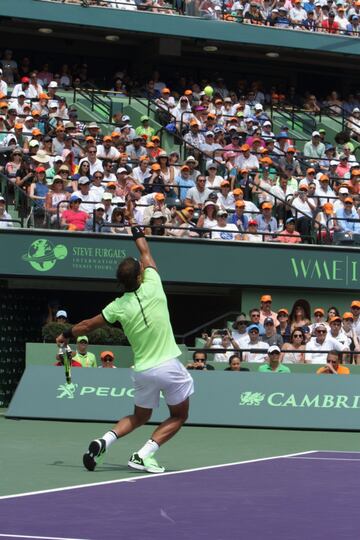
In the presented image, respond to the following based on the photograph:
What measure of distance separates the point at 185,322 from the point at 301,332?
5.99 m

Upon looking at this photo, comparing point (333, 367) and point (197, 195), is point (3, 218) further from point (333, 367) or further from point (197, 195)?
point (333, 367)

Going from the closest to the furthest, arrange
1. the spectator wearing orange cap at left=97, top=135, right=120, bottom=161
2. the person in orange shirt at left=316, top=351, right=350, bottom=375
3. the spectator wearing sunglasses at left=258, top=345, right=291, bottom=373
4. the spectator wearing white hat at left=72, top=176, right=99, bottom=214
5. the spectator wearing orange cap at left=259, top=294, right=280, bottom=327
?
the spectator wearing sunglasses at left=258, top=345, right=291, bottom=373 < the person in orange shirt at left=316, top=351, right=350, bottom=375 < the spectator wearing orange cap at left=259, top=294, right=280, bottom=327 < the spectator wearing white hat at left=72, top=176, right=99, bottom=214 < the spectator wearing orange cap at left=97, top=135, right=120, bottom=161

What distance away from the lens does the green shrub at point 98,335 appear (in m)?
21.4

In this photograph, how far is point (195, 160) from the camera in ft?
84.4

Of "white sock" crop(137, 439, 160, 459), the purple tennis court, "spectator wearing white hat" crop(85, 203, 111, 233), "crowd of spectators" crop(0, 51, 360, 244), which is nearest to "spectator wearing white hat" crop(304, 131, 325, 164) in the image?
"crowd of spectators" crop(0, 51, 360, 244)

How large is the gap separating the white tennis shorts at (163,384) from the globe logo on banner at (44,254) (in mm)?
11047

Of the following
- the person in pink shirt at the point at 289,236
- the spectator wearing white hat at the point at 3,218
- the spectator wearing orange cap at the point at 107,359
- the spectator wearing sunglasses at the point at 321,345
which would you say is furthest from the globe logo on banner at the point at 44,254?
the spectator wearing sunglasses at the point at 321,345

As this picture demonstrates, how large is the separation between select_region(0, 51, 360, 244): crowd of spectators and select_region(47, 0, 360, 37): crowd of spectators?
2370 millimetres

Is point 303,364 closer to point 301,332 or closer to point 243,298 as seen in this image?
point 301,332

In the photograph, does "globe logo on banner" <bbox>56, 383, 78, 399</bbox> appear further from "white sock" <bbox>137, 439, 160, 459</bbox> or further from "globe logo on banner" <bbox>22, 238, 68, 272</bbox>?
"white sock" <bbox>137, 439, 160, 459</bbox>

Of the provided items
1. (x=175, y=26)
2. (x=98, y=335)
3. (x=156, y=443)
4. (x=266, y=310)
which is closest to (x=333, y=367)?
(x=266, y=310)

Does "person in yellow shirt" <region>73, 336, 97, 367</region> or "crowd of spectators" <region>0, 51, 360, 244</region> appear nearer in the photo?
"person in yellow shirt" <region>73, 336, 97, 367</region>

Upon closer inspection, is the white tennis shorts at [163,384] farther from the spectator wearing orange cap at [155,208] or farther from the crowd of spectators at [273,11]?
the crowd of spectators at [273,11]

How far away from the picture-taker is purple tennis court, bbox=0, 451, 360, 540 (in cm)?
798
